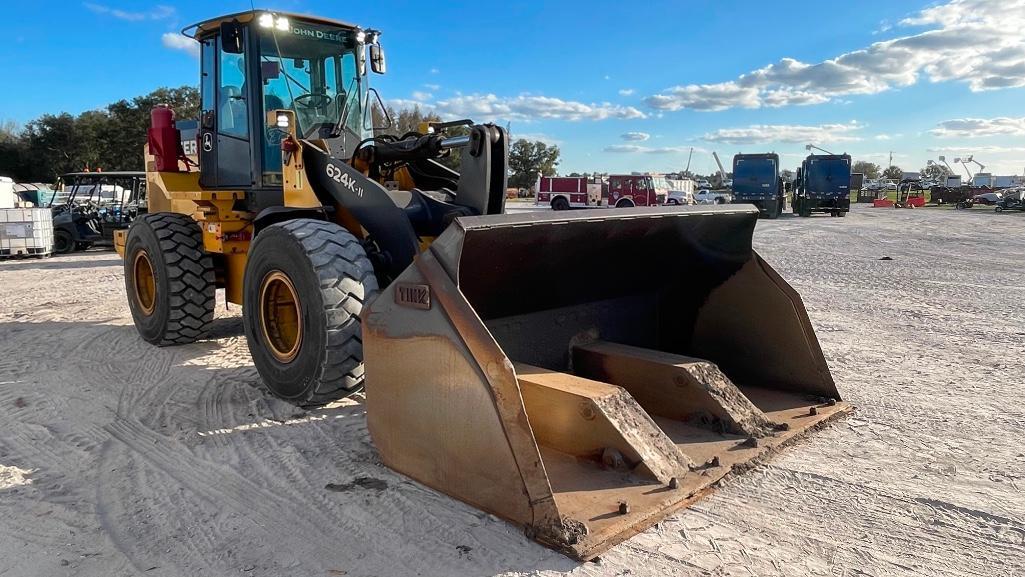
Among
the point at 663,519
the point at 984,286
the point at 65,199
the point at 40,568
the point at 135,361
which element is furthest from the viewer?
the point at 65,199

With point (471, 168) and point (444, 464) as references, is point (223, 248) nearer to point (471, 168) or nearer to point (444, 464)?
point (471, 168)

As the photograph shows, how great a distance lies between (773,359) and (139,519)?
3.63 metres

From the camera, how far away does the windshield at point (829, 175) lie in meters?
31.6

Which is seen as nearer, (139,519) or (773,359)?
(139,519)

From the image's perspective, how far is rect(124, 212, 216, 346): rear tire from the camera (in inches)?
247

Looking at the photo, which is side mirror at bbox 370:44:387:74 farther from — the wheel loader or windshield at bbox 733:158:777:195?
windshield at bbox 733:158:777:195

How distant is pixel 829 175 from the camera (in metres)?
31.9

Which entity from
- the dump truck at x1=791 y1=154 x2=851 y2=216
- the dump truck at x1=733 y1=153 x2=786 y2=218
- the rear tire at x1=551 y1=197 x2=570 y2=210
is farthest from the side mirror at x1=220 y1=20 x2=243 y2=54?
the dump truck at x1=791 y1=154 x2=851 y2=216

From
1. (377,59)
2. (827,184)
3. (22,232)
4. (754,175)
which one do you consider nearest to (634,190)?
(754,175)

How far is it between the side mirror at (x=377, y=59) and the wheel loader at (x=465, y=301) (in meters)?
0.01

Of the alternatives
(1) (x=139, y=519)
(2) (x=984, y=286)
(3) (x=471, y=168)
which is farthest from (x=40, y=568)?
(2) (x=984, y=286)

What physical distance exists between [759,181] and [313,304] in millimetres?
29554

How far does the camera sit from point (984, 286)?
996 cm

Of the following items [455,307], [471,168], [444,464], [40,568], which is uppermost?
[471,168]
